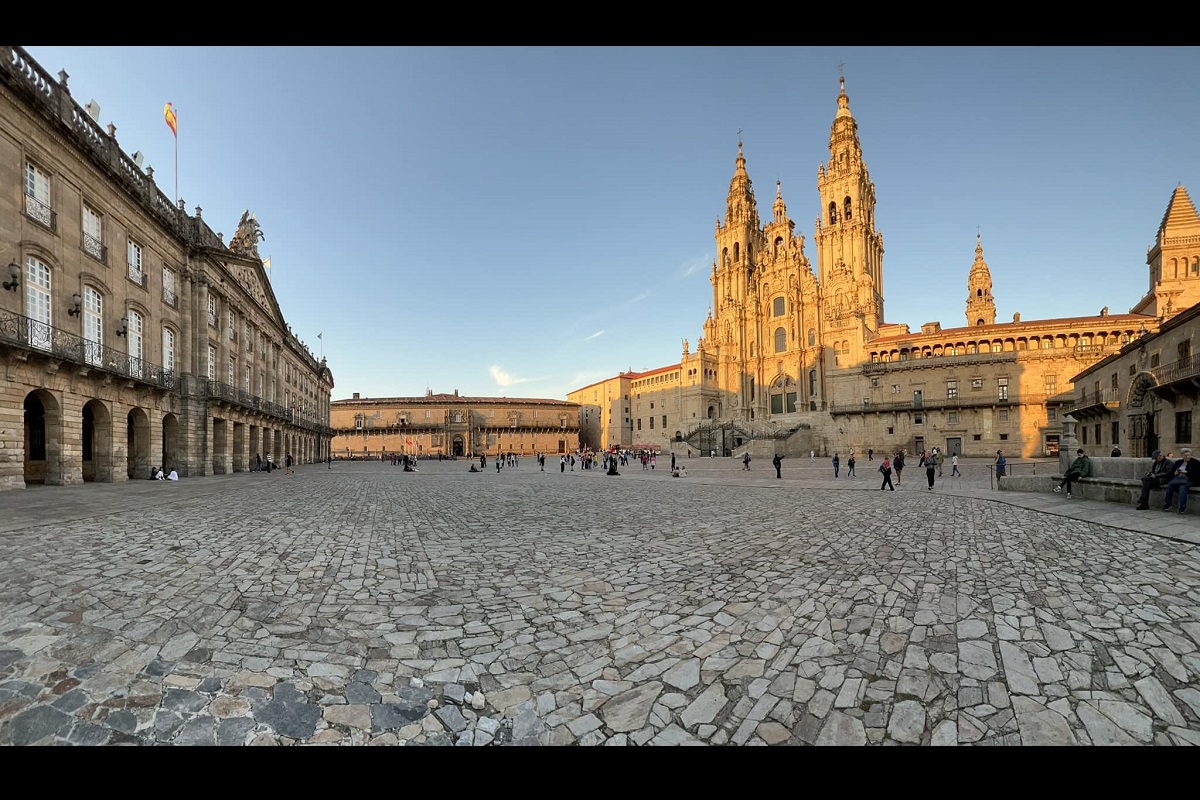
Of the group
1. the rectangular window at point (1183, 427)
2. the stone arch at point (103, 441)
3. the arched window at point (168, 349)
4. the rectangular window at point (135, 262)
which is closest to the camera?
the stone arch at point (103, 441)

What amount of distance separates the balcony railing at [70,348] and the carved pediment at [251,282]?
12.2 m

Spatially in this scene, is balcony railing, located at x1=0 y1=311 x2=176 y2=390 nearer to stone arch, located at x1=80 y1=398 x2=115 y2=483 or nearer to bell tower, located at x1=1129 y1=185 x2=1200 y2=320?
stone arch, located at x1=80 y1=398 x2=115 y2=483

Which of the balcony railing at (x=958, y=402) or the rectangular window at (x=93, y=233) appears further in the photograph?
the balcony railing at (x=958, y=402)

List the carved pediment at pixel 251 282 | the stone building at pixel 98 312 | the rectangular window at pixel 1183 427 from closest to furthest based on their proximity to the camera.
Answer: the stone building at pixel 98 312, the rectangular window at pixel 1183 427, the carved pediment at pixel 251 282

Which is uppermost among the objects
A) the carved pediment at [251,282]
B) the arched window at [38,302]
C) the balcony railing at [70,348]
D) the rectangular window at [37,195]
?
the carved pediment at [251,282]

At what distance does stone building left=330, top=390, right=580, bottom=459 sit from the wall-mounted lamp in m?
68.9

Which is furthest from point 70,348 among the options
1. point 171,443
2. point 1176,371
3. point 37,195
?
point 1176,371

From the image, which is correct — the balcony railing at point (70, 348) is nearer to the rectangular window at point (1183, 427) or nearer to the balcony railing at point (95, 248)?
the balcony railing at point (95, 248)

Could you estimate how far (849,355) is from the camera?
192 ft

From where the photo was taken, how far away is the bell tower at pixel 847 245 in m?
60.3

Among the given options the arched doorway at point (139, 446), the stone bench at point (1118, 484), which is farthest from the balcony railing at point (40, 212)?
the stone bench at point (1118, 484)

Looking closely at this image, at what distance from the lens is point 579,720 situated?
318 cm

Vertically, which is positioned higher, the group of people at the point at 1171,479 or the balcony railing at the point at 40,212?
the balcony railing at the point at 40,212

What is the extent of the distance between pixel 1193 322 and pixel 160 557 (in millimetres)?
35776
